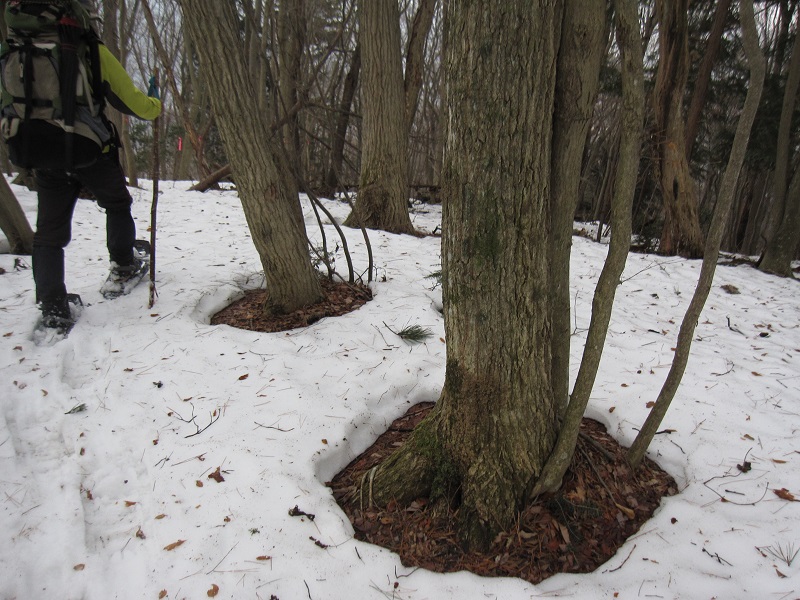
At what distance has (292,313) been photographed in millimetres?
3576

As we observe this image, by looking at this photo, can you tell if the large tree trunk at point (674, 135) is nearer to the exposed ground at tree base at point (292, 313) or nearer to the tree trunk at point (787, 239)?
the tree trunk at point (787, 239)

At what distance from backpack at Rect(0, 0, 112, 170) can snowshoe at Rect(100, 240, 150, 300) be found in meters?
0.99

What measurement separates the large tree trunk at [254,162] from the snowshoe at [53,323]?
1346 millimetres

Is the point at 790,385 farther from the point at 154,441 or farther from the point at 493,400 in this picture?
the point at 154,441

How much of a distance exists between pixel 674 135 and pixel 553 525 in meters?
6.35

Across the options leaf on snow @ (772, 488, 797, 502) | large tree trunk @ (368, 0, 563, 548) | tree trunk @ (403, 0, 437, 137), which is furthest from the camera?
tree trunk @ (403, 0, 437, 137)

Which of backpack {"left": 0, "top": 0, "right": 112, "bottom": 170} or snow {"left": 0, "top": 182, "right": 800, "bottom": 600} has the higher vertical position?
backpack {"left": 0, "top": 0, "right": 112, "bottom": 170}

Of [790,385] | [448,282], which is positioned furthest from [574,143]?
[790,385]

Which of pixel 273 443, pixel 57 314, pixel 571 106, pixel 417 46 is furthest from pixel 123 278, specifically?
pixel 417 46

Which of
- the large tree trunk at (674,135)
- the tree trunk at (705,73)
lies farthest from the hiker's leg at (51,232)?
the tree trunk at (705,73)

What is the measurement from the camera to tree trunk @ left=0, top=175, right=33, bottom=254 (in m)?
3.92

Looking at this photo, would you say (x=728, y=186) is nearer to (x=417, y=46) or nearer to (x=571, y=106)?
(x=571, y=106)

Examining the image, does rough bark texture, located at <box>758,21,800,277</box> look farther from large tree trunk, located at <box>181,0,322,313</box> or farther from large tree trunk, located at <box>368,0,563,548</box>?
large tree trunk, located at <box>181,0,322,313</box>

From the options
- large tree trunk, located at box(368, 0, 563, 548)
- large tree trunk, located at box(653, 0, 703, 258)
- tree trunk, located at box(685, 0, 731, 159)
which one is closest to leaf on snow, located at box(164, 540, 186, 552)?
large tree trunk, located at box(368, 0, 563, 548)
